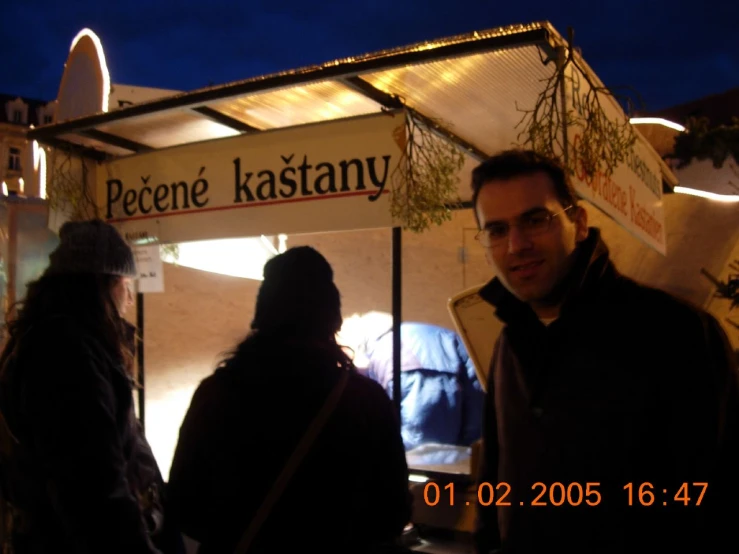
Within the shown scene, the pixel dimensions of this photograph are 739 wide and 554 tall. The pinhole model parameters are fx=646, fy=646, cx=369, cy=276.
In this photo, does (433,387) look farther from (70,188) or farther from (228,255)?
(70,188)

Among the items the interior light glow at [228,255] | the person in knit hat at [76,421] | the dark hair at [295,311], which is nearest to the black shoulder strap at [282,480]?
the dark hair at [295,311]

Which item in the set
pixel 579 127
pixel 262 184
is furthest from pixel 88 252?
pixel 579 127

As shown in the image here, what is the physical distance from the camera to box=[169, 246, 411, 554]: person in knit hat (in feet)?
6.01

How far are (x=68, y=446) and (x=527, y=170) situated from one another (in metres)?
1.59

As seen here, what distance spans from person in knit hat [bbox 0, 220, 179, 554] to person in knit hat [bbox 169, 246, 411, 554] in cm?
22

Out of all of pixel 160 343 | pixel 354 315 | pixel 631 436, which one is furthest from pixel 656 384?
pixel 160 343

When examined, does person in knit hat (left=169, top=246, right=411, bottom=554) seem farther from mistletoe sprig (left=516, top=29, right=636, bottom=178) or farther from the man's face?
mistletoe sprig (left=516, top=29, right=636, bottom=178)

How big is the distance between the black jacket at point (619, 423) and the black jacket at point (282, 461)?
0.41 meters

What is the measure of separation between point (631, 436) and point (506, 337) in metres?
0.47

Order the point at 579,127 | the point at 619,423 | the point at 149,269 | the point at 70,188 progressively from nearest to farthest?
the point at 619,423
the point at 579,127
the point at 70,188
the point at 149,269

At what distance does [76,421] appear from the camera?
1.95 metres
